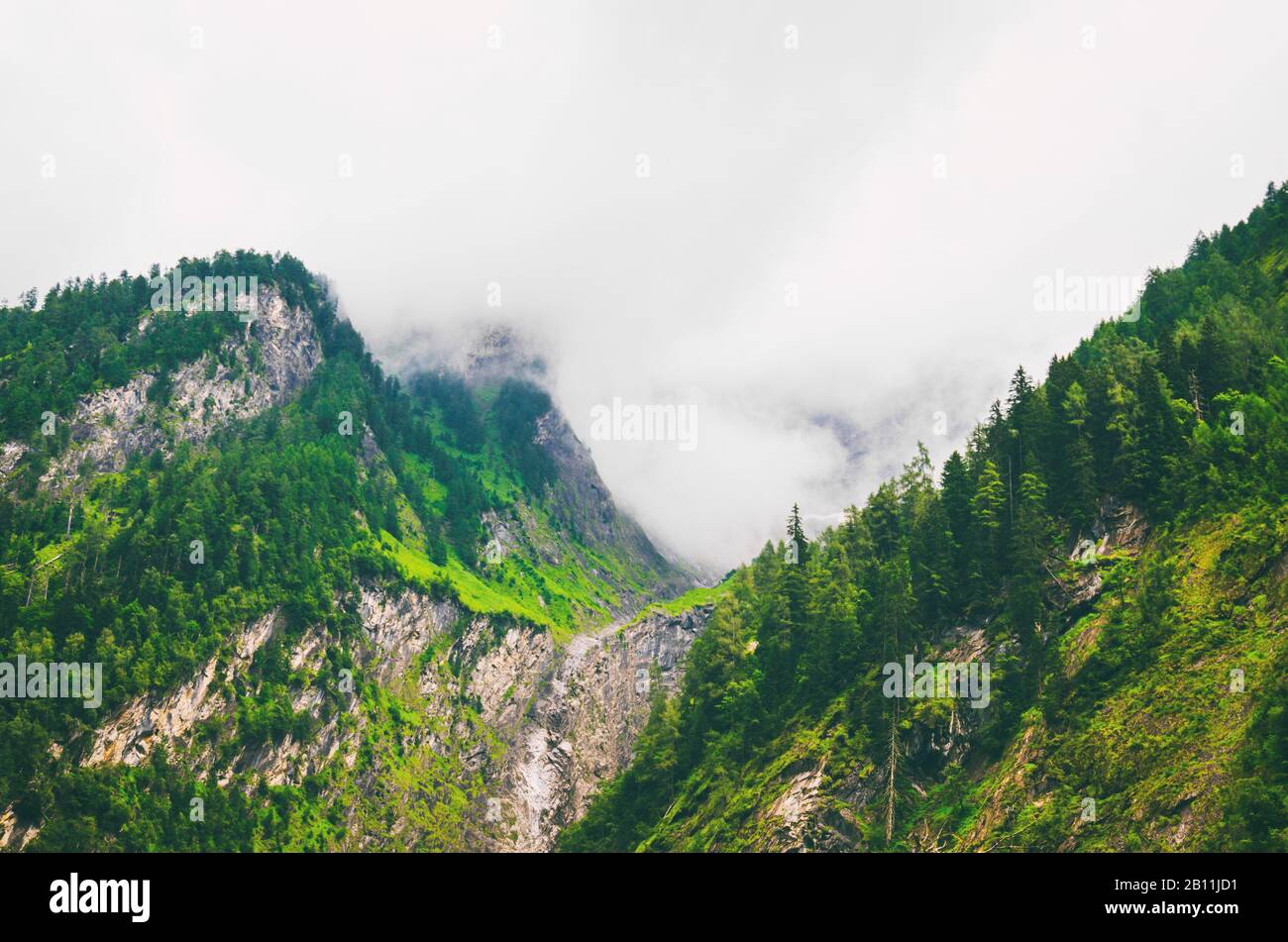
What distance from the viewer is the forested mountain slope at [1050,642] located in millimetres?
75125

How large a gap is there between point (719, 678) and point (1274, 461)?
7176 cm

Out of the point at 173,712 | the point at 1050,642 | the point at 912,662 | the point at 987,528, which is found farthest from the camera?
the point at 173,712

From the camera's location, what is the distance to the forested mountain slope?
246 ft

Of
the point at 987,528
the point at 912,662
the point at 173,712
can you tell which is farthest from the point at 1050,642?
the point at 173,712

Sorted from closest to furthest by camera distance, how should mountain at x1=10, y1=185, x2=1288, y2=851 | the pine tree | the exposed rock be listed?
1. mountain at x1=10, y1=185, x2=1288, y2=851
2. the pine tree
3. the exposed rock

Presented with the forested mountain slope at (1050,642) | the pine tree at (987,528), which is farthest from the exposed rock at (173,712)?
the pine tree at (987,528)

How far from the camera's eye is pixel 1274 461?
3393 inches

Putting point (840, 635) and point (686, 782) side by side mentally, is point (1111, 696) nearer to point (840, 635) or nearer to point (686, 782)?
point (840, 635)

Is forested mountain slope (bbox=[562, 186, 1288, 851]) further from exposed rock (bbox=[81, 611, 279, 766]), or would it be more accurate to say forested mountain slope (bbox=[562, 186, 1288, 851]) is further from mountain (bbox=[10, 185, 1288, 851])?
exposed rock (bbox=[81, 611, 279, 766])

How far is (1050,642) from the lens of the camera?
304 ft

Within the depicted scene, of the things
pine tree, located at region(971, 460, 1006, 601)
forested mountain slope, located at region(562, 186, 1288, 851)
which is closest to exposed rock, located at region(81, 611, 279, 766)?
forested mountain slope, located at region(562, 186, 1288, 851)

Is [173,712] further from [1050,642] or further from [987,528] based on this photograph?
[1050,642]

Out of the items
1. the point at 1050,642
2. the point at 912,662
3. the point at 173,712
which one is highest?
the point at 1050,642
